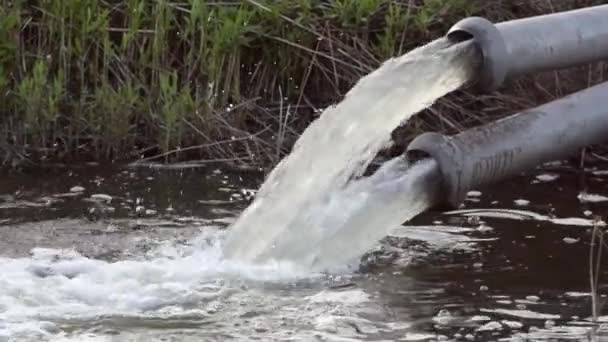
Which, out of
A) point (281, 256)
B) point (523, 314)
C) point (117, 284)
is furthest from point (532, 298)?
point (117, 284)

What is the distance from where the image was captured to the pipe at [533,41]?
4.30 meters

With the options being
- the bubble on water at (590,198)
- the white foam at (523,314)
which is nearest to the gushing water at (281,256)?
the white foam at (523,314)

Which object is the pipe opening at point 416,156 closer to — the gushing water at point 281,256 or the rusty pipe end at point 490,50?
the gushing water at point 281,256

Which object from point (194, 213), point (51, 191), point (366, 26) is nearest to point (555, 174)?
point (366, 26)

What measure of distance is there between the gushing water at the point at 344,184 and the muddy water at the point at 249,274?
0.14 meters

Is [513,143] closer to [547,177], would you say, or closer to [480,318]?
[480,318]

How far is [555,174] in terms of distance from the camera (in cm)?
641

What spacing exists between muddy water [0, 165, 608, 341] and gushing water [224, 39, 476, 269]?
0.14m

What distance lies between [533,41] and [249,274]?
125cm

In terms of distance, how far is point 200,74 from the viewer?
6.75m

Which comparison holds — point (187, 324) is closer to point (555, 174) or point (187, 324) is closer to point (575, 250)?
point (575, 250)

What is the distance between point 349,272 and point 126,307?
86cm

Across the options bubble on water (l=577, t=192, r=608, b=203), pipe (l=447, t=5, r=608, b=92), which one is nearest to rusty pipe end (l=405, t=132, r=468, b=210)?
pipe (l=447, t=5, r=608, b=92)

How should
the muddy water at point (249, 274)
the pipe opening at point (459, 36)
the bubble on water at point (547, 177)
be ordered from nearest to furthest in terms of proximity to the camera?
the muddy water at point (249, 274), the pipe opening at point (459, 36), the bubble on water at point (547, 177)
